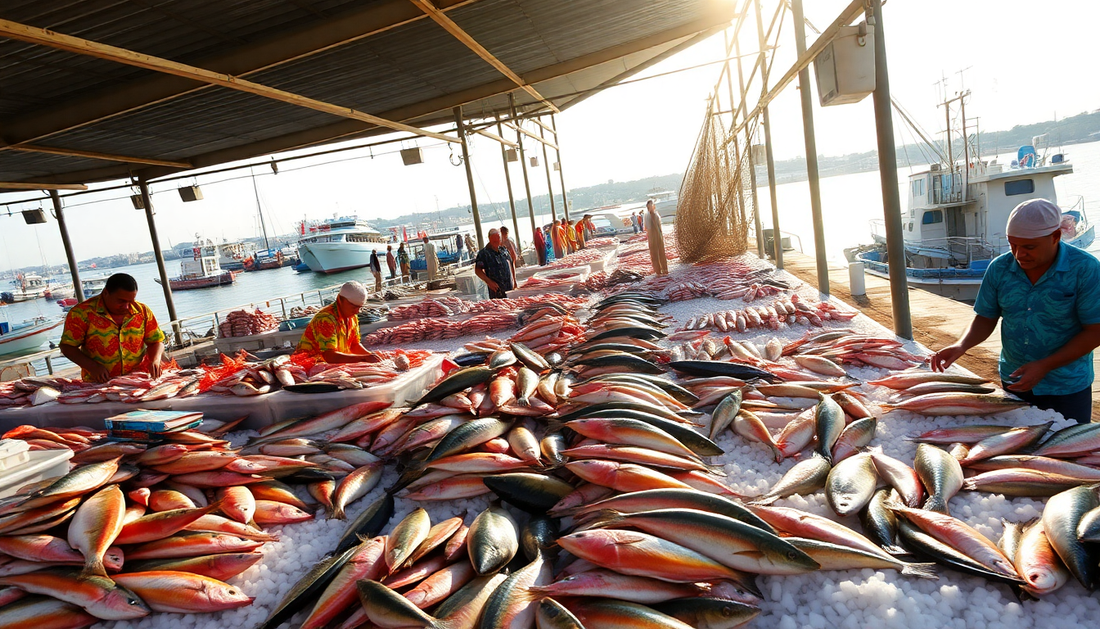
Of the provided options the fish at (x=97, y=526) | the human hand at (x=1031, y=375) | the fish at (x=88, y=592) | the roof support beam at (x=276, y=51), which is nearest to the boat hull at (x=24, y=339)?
the roof support beam at (x=276, y=51)

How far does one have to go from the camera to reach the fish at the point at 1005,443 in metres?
2.38

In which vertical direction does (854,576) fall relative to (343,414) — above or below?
below

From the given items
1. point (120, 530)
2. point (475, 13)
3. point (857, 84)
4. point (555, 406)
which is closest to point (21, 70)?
point (475, 13)

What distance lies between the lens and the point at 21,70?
634 cm

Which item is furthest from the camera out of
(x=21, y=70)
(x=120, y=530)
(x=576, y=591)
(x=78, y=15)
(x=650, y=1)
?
(x=650, y=1)

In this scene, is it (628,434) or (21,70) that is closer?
(628,434)

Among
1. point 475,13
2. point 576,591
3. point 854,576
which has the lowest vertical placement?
point 854,576

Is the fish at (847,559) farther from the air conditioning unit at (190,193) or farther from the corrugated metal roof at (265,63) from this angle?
the air conditioning unit at (190,193)

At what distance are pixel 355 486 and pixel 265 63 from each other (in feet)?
19.3

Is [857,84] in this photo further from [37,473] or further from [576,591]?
[37,473]

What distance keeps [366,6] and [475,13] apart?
6.70ft

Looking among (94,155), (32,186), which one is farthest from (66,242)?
(94,155)

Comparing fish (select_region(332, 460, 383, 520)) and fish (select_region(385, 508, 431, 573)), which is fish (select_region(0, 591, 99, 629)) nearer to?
fish (select_region(332, 460, 383, 520))

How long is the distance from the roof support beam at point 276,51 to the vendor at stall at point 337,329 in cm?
340
